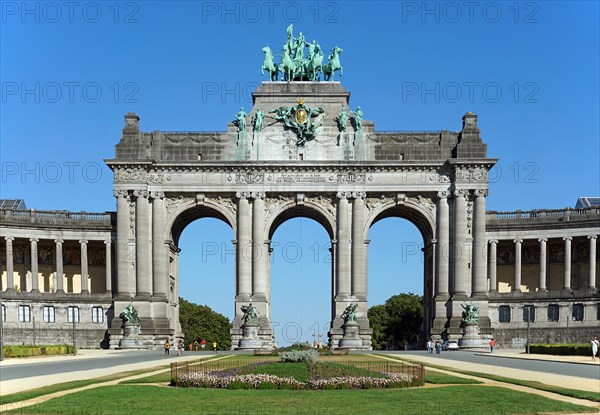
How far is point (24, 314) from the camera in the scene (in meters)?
91.4

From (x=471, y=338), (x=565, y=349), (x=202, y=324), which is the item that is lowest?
(x=202, y=324)

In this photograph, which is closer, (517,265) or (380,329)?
Answer: (517,265)

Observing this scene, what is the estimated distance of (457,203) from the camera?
287ft

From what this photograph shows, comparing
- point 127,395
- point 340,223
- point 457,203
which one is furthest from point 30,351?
point 457,203

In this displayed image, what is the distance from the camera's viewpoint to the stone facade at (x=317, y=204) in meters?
87.4

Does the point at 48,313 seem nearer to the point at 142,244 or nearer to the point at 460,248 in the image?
the point at 142,244

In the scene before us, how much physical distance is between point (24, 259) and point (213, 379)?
6825 cm

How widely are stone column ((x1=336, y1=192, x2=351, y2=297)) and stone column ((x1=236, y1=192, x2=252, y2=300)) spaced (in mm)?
10147

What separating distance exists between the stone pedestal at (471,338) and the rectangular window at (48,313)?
4775cm

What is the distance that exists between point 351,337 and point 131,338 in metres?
24.0

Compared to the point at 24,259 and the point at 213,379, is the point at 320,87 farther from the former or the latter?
the point at 213,379

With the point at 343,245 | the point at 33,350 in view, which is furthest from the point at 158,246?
the point at 33,350

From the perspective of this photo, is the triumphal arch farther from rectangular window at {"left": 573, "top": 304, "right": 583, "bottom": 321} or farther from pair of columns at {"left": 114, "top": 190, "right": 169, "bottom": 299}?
rectangular window at {"left": 573, "top": 304, "right": 583, "bottom": 321}

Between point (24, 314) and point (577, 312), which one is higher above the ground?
point (577, 312)
